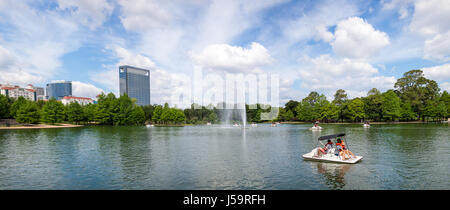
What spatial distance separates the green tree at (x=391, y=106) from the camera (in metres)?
101

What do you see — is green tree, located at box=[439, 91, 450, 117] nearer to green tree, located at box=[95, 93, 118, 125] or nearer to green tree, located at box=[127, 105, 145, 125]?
green tree, located at box=[127, 105, 145, 125]

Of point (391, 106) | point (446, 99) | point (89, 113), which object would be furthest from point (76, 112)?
point (446, 99)

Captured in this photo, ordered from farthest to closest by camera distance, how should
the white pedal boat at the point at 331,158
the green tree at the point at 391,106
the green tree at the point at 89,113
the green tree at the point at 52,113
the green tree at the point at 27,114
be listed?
the green tree at the point at 89,113 < the green tree at the point at 52,113 < the green tree at the point at 391,106 < the green tree at the point at 27,114 < the white pedal boat at the point at 331,158

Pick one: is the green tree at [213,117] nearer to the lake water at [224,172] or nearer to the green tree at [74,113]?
the green tree at [74,113]

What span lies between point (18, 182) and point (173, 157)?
41.2 feet

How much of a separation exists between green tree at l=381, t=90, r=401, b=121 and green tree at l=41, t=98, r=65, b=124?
13587 centimetres

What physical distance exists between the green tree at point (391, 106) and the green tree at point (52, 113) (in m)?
136

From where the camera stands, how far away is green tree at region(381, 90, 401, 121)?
10118cm

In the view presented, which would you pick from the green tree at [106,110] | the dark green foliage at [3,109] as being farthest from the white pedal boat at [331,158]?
the dark green foliage at [3,109]

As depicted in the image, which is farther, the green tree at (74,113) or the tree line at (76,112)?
the green tree at (74,113)

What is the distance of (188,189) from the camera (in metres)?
15.3

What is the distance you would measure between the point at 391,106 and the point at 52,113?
139 metres

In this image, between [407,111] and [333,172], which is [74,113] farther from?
[407,111]

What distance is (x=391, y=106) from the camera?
10175cm
